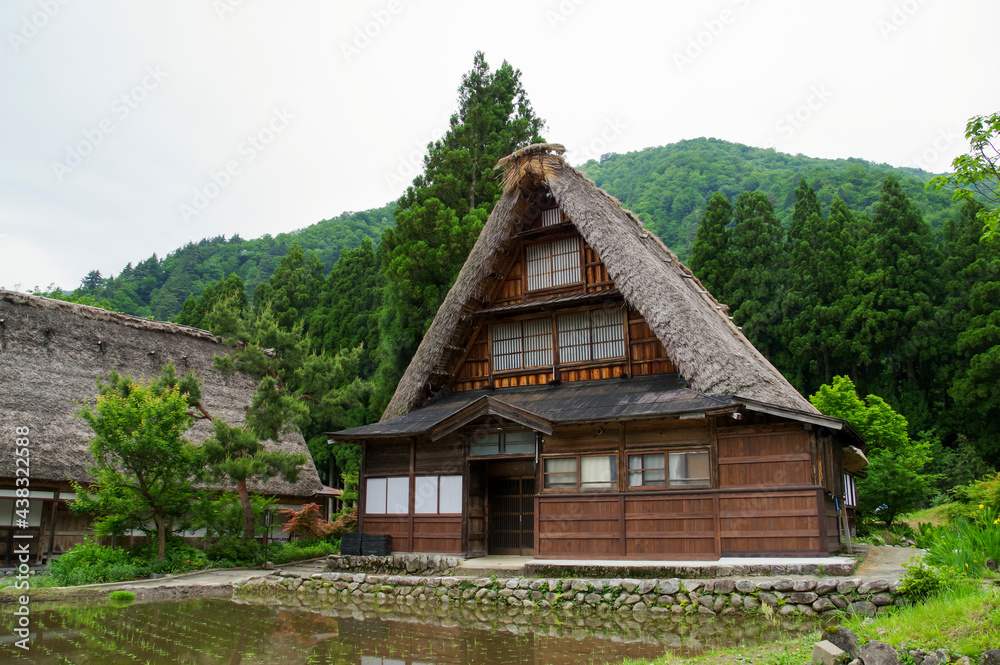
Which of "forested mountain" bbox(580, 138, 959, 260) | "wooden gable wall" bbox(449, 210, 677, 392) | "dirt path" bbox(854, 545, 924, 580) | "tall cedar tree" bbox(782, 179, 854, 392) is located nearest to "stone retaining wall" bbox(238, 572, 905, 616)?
"dirt path" bbox(854, 545, 924, 580)

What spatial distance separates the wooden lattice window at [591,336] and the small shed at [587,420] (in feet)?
0.10

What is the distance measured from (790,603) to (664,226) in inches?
1626

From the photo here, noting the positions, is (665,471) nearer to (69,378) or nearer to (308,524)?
(308,524)

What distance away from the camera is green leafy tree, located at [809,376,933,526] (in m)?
19.2

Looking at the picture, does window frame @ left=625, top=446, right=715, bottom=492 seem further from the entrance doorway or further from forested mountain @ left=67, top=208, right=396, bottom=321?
forested mountain @ left=67, top=208, right=396, bottom=321

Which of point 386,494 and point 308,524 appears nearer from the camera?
point 386,494

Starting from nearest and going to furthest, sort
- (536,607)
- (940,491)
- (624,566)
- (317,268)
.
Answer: (536,607) → (624,566) → (940,491) → (317,268)

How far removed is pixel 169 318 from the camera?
49.1m

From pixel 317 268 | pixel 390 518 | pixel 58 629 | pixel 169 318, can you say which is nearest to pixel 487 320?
pixel 390 518

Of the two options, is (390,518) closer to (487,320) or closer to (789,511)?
(487,320)

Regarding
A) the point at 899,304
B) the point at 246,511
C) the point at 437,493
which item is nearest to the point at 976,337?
the point at 899,304

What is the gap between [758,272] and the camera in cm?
3162

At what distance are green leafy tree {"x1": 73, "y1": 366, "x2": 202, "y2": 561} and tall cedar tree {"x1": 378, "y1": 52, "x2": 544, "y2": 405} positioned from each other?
988 centimetres

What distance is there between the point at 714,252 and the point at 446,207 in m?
14.0
